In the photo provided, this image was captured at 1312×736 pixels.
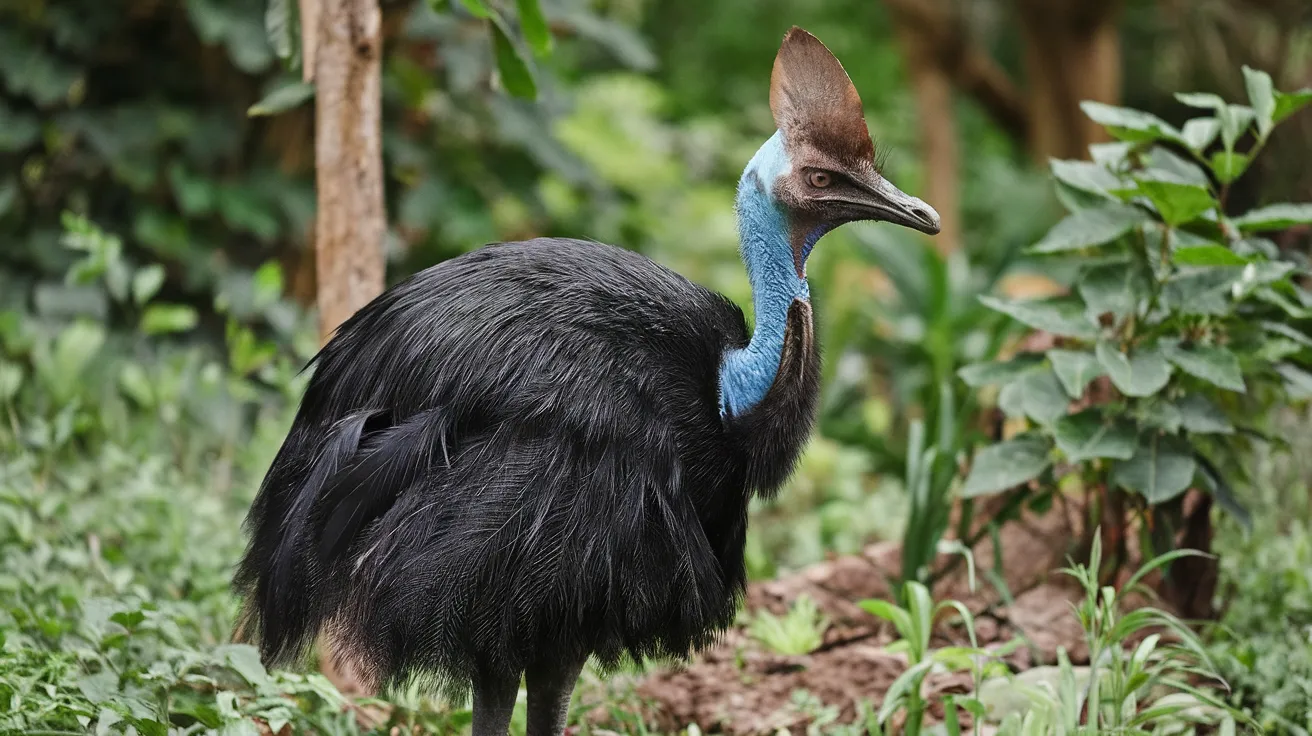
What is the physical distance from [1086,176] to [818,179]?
108cm

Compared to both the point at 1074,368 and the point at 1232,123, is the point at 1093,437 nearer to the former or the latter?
the point at 1074,368

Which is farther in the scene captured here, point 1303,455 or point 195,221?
point 195,221

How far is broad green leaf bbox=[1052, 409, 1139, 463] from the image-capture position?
342cm

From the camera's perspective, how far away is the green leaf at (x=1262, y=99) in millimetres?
3436

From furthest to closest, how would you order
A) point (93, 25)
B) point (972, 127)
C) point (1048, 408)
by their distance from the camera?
point (972, 127)
point (93, 25)
point (1048, 408)

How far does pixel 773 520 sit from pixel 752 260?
9.48 ft

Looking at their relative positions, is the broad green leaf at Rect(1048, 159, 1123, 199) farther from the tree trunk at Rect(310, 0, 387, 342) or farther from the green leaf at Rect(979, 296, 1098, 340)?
the tree trunk at Rect(310, 0, 387, 342)

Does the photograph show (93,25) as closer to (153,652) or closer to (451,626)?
(153,652)

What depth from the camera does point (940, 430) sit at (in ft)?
14.3

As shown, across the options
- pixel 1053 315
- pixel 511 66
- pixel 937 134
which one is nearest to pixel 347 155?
pixel 511 66

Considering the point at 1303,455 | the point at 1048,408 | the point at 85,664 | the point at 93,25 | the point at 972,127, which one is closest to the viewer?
the point at 85,664

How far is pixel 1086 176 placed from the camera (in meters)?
3.64

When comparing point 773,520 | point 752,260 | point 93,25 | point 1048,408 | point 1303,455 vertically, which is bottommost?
point 773,520

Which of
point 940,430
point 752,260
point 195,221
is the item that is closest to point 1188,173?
point 940,430
